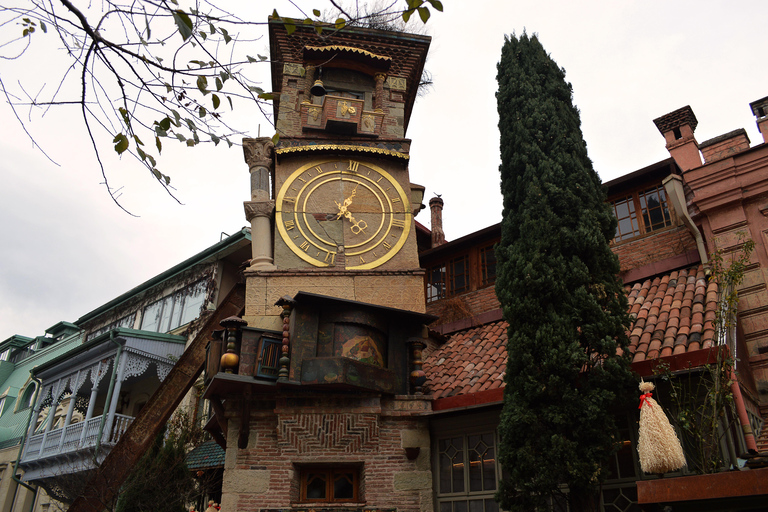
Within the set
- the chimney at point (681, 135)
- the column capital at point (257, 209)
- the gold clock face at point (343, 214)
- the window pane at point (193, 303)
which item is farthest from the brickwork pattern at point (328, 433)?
the window pane at point (193, 303)

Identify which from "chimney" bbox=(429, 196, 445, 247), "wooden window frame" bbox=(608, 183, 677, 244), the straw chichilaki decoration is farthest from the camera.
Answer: "chimney" bbox=(429, 196, 445, 247)

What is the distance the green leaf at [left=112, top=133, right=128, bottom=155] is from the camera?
494 centimetres

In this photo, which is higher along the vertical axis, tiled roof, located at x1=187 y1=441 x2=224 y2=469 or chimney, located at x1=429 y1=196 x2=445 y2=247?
chimney, located at x1=429 y1=196 x2=445 y2=247

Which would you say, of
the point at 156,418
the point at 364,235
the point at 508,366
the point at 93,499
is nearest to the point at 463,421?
the point at 508,366

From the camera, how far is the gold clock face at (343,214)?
11.7 metres

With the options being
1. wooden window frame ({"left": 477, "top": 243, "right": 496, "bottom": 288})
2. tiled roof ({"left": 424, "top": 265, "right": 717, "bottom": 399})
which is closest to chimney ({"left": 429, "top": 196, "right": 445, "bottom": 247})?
wooden window frame ({"left": 477, "top": 243, "right": 496, "bottom": 288})

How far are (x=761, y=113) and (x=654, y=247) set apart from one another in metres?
2.89

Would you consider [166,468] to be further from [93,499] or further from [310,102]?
[310,102]

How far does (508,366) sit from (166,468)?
9209mm

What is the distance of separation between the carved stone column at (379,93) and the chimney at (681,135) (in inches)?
225

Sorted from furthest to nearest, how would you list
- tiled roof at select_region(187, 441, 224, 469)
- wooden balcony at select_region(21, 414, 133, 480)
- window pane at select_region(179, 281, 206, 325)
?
1. window pane at select_region(179, 281, 206, 325)
2. wooden balcony at select_region(21, 414, 133, 480)
3. tiled roof at select_region(187, 441, 224, 469)

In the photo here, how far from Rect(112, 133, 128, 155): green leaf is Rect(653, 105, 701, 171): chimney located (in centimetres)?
983

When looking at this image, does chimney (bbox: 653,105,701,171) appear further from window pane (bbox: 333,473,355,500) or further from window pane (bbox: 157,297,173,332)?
window pane (bbox: 157,297,173,332)

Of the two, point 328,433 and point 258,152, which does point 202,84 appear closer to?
point 328,433
